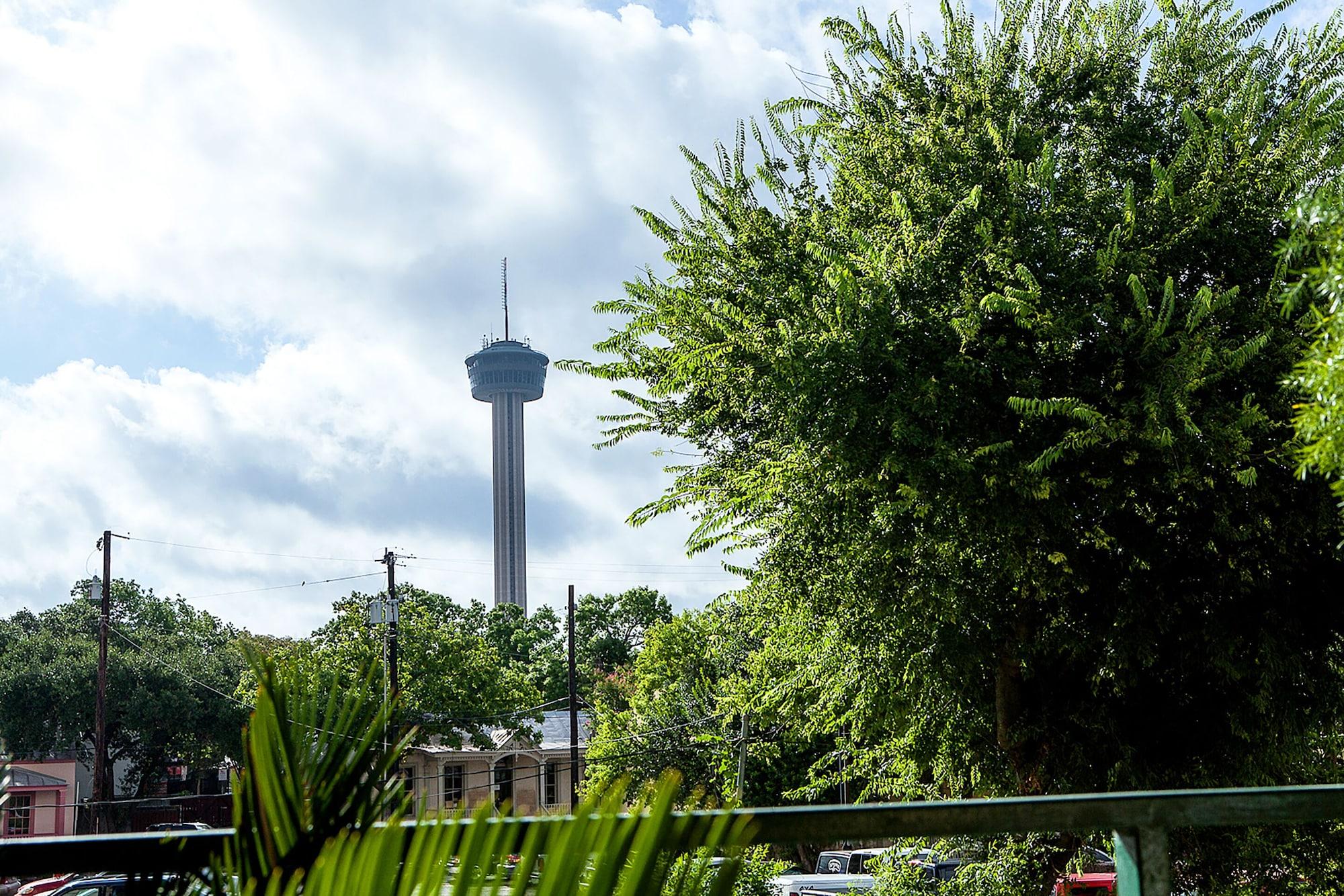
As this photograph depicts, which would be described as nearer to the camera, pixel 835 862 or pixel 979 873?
pixel 979 873

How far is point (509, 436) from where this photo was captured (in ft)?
560

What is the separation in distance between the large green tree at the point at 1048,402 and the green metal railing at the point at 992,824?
6750 mm

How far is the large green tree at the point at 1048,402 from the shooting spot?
8.94 meters

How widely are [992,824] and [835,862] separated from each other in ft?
78.7

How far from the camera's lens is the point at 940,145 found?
10.4 meters

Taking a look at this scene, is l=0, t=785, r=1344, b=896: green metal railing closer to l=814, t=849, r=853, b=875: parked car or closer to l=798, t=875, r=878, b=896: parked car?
l=798, t=875, r=878, b=896: parked car

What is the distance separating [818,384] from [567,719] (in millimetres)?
46056

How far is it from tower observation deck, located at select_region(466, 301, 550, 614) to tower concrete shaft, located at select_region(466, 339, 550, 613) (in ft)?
0.31

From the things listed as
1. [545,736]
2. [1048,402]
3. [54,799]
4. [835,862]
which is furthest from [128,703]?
[1048,402]

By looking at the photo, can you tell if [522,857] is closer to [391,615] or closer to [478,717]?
[391,615]

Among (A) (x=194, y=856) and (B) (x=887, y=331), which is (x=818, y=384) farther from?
(A) (x=194, y=856)

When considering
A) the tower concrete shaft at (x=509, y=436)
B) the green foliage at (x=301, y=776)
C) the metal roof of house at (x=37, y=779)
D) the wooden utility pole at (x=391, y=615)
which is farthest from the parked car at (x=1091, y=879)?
the tower concrete shaft at (x=509, y=436)

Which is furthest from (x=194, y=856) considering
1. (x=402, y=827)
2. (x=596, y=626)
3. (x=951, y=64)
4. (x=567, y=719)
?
(x=596, y=626)

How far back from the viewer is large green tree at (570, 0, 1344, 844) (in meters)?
8.94
